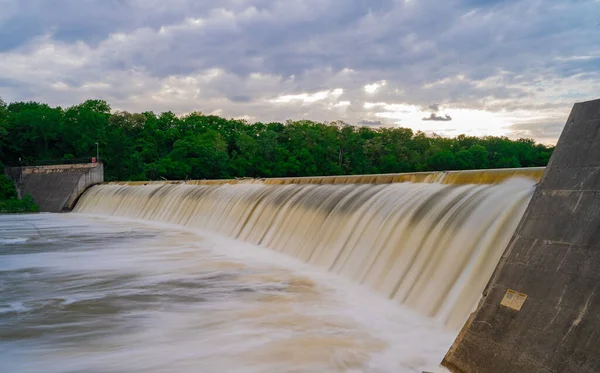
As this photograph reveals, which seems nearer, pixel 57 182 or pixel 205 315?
pixel 205 315

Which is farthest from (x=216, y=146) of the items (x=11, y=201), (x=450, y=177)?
(x=450, y=177)

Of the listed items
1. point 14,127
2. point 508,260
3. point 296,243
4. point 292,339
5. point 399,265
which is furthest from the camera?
point 14,127

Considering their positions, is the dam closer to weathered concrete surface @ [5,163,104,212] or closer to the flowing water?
the flowing water

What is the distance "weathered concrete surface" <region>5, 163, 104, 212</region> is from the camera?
1323 inches

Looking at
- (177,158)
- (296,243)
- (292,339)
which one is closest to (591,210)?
(292,339)

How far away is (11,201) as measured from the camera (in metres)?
30.9

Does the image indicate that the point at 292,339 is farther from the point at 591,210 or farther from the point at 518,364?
the point at 591,210

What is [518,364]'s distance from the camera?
3.98m

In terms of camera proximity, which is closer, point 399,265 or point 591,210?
point 591,210

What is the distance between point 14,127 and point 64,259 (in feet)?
138

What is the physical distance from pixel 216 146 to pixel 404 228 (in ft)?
154

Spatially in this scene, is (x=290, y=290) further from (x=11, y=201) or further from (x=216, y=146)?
(x=216, y=146)

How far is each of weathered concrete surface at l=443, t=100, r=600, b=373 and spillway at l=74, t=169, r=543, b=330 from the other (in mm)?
1069

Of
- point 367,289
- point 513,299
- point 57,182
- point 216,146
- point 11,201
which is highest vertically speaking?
point 216,146
